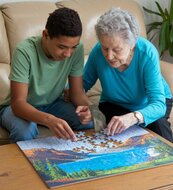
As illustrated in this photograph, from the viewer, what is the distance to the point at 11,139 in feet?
6.13

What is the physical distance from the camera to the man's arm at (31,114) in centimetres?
160

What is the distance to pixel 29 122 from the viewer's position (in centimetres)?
181

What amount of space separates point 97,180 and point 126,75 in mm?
745

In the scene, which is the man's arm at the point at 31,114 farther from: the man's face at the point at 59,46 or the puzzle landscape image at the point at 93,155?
the man's face at the point at 59,46

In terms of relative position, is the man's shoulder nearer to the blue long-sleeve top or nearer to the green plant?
the blue long-sleeve top

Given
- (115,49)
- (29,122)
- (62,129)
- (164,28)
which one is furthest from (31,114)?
(164,28)

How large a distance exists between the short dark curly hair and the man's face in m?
0.02

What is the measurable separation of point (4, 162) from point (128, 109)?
0.84 m

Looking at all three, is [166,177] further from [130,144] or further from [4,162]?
[4,162]

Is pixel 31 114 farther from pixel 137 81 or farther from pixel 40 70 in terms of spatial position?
pixel 137 81

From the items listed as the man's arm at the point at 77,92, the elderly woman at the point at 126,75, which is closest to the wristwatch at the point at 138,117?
the elderly woman at the point at 126,75

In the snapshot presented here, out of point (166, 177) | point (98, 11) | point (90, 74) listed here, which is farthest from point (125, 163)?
point (98, 11)

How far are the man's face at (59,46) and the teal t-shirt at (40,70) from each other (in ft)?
0.20

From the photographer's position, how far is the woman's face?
Result: 171 centimetres
